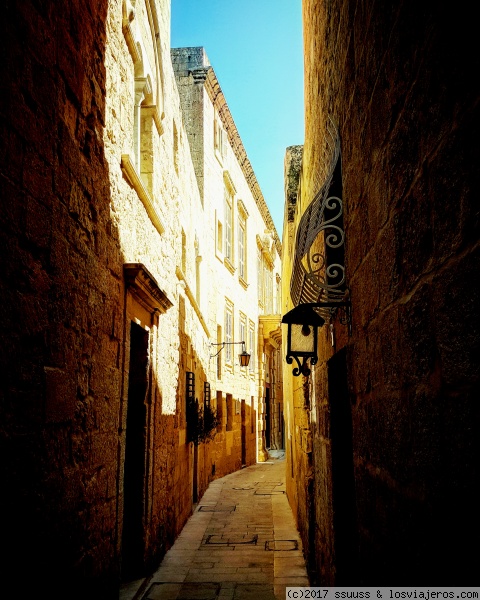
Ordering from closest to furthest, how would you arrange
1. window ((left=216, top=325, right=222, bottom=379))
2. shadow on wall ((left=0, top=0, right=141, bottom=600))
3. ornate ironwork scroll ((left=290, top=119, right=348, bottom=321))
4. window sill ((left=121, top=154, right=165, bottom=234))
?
shadow on wall ((left=0, top=0, right=141, bottom=600)) < ornate ironwork scroll ((left=290, top=119, right=348, bottom=321)) < window sill ((left=121, top=154, right=165, bottom=234)) < window ((left=216, top=325, right=222, bottom=379))

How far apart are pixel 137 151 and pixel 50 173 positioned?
9.61ft

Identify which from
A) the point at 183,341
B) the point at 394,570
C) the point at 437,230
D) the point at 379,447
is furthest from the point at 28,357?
the point at 183,341

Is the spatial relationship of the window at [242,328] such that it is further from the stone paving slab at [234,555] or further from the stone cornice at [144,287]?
the stone cornice at [144,287]

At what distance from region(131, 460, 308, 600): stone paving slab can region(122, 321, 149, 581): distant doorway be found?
324 mm

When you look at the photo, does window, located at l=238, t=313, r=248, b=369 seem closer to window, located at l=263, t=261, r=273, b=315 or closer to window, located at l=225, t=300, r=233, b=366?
window, located at l=225, t=300, r=233, b=366

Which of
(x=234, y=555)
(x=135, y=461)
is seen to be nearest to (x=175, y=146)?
(x=135, y=461)

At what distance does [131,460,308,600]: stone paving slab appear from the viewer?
540 cm

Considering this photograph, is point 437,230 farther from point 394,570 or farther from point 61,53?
point 61,53

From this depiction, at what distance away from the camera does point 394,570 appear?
187cm

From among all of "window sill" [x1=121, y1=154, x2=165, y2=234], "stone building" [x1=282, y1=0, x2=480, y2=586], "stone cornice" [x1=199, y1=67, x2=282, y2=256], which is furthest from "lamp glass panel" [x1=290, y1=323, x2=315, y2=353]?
"stone cornice" [x1=199, y1=67, x2=282, y2=256]

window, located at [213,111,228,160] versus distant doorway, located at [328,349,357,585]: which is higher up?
window, located at [213,111,228,160]

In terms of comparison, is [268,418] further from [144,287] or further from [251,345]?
[144,287]

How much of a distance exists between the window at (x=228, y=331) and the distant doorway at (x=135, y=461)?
10.3 meters

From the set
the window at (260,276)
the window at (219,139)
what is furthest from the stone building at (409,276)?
the window at (260,276)
